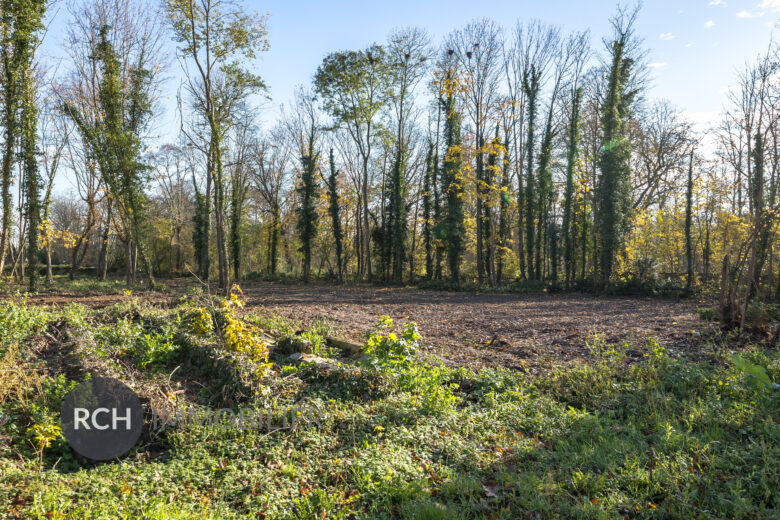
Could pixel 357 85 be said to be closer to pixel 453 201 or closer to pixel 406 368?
pixel 453 201

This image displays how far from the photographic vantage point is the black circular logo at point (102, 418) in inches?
143

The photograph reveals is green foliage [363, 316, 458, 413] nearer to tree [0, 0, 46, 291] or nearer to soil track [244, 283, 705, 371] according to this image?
soil track [244, 283, 705, 371]

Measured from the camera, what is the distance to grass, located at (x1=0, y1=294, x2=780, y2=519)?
9.71 ft

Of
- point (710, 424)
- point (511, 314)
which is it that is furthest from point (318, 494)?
point (511, 314)

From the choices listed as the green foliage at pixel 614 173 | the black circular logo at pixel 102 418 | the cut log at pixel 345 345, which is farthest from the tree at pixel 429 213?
the black circular logo at pixel 102 418

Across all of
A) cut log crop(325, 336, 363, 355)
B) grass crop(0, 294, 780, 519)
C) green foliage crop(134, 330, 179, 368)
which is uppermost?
green foliage crop(134, 330, 179, 368)

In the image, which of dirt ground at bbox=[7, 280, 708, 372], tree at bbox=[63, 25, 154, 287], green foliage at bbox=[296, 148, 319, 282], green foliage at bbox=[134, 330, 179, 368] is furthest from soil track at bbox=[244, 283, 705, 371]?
green foliage at bbox=[296, 148, 319, 282]

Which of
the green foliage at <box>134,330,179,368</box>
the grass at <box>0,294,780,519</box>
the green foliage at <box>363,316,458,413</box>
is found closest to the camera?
the grass at <box>0,294,780,519</box>

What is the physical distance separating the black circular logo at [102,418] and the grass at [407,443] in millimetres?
126

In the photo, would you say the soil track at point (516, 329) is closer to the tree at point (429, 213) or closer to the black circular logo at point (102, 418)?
the black circular logo at point (102, 418)

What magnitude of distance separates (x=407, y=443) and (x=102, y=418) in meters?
3.05

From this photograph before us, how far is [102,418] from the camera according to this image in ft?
12.9

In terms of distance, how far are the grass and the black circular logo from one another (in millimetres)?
126

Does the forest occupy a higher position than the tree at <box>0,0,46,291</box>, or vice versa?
the tree at <box>0,0,46,291</box>
